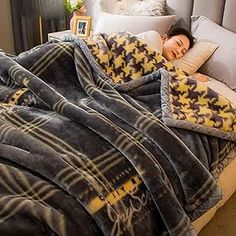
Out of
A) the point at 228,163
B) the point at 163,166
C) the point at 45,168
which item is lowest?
the point at 228,163

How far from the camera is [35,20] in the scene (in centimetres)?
296

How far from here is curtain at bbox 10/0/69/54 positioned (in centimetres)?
290

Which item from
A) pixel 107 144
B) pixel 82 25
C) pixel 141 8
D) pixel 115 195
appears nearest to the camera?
pixel 115 195

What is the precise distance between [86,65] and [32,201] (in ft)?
2.67

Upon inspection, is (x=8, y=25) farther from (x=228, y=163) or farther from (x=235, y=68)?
(x=228, y=163)

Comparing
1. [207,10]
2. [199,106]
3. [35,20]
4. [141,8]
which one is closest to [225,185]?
[199,106]

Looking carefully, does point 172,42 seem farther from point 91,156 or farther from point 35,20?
point 35,20

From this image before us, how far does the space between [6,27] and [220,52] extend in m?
1.77

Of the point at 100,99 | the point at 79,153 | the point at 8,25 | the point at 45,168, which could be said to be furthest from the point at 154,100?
the point at 8,25

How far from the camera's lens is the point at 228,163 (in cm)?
149

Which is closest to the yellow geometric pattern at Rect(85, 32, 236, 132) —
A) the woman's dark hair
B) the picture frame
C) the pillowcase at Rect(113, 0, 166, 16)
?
the woman's dark hair

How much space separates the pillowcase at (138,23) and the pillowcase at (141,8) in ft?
0.30

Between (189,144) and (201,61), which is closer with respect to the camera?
(189,144)

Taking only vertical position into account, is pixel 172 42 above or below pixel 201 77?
above
